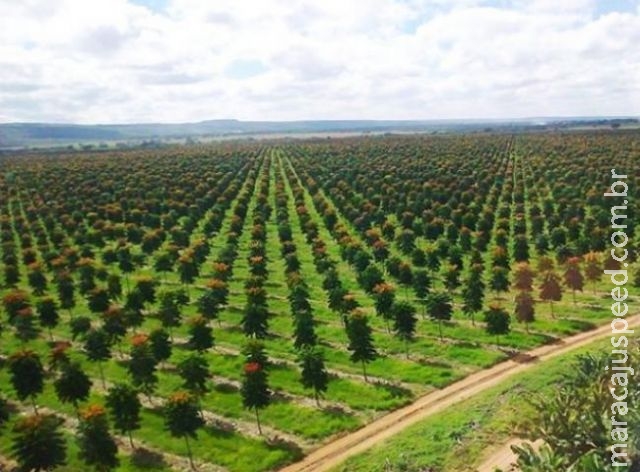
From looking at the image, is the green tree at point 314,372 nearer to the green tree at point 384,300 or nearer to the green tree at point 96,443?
the green tree at point 96,443

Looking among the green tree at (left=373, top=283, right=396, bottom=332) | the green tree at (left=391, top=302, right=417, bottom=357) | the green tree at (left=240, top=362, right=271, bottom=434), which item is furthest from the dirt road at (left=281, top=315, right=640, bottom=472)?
the green tree at (left=373, top=283, right=396, bottom=332)

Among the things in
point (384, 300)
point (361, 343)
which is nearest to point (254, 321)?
point (361, 343)

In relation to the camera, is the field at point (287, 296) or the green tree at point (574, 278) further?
the green tree at point (574, 278)

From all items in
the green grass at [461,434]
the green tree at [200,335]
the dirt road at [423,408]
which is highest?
the green tree at [200,335]

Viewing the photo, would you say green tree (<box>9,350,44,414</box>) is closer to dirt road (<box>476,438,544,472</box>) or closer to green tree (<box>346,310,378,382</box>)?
green tree (<box>346,310,378,382</box>)

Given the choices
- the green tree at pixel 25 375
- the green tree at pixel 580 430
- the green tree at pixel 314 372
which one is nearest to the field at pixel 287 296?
the green tree at pixel 314 372

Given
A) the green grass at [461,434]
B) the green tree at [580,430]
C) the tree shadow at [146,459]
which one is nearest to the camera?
the green tree at [580,430]

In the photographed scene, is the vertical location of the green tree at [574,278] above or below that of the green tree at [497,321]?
above
